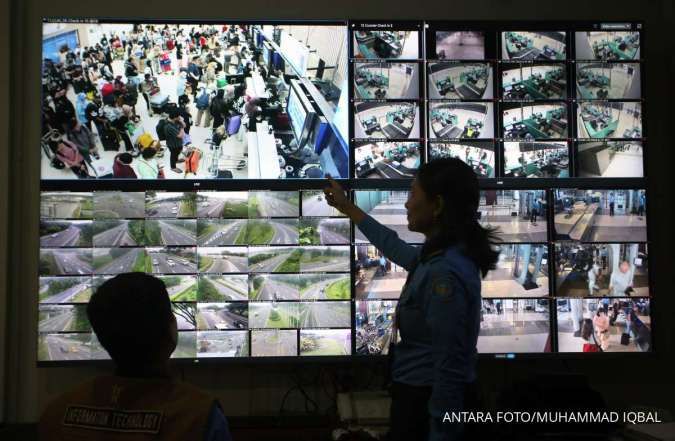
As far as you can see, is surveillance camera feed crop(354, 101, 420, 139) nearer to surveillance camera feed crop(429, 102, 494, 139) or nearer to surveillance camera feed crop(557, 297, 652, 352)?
surveillance camera feed crop(429, 102, 494, 139)

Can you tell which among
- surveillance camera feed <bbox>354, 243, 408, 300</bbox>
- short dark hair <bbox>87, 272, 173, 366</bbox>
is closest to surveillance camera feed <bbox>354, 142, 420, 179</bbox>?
surveillance camera feed <bbox>354, 243, 408, 300</bbox>

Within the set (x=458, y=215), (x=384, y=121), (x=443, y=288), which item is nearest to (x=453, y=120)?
(x=384, y=121)

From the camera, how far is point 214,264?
2.93 m

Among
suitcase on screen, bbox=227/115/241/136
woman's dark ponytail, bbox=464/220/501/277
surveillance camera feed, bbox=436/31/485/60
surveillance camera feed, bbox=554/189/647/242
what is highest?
surveillance camera feed, bbox=436/31/485/60

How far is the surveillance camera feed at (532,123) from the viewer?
9.97 ft

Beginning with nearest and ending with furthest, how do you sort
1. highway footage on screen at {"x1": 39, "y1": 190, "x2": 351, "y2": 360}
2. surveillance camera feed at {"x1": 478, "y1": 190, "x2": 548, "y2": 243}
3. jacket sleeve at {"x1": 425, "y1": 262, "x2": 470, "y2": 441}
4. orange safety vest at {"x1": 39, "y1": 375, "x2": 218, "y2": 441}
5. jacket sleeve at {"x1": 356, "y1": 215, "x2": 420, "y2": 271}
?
orange safety vest at {"x1": 39, "y1": 375, "x2": 218, "y2": 441}
jacket sleeve at {"x1": 425, "y1": 262, "x2": 470, "y2": 441}
jacket sleeve at {"x1": 356, "y1": 215, "x2": 420, "y2": 271}
highway footage on screen at {"x1": 39, "y1": 190, "x2": 351, "y2": 360}
surveillance camera feed at {"x1": 478, "y1": 190, "x2": 548, "y2": 243}

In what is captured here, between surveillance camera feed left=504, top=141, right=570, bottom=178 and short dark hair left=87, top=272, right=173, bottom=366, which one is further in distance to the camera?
surveillance camera feed left=504, top=141, right=570, bottom=178

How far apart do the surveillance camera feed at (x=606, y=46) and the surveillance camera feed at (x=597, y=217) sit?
697 millimetres

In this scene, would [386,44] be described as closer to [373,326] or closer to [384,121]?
[384,121]

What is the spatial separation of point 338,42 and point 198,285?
1389 millimetres

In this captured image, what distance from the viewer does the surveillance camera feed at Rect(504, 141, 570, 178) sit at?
3029 millimetres

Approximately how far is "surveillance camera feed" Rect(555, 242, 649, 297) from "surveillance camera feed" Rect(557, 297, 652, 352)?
49 millimetres

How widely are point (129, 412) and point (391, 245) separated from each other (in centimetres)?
103

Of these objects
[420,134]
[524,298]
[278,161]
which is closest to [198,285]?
[278,161]
